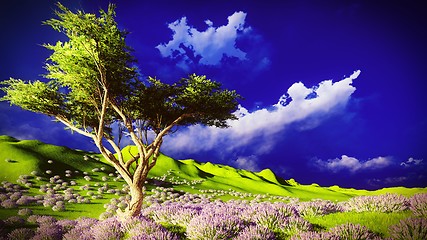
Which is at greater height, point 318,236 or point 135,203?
point 135,203

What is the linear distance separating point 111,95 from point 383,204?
15.4m

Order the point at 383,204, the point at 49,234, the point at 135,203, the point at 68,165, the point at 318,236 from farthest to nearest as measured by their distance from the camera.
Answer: the point at 68,165
the point at 135,203
the point at 49,234
the point at 383,204
the point at 318,236

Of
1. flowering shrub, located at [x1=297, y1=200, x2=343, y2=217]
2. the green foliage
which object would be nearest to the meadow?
flowering shrub, located at [x1=297, y1=200, x2=343, y2=217]

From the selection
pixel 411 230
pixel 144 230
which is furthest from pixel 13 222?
pixel 411 230

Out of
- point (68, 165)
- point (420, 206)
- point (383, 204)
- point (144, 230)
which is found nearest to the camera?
point (420, 206)

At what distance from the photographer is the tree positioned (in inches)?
581

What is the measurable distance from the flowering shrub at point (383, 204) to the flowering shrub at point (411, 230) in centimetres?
284

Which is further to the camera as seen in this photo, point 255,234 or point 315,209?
point 315,209

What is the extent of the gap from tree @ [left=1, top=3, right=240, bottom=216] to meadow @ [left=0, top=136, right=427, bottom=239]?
1769mm

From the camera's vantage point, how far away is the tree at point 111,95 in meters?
14.8

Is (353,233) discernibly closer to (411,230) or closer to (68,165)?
(411,230)

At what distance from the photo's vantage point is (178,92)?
19.5 m

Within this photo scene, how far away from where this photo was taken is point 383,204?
8859 mm

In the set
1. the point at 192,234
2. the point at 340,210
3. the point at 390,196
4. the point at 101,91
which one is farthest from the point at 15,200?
the point at 390,196
